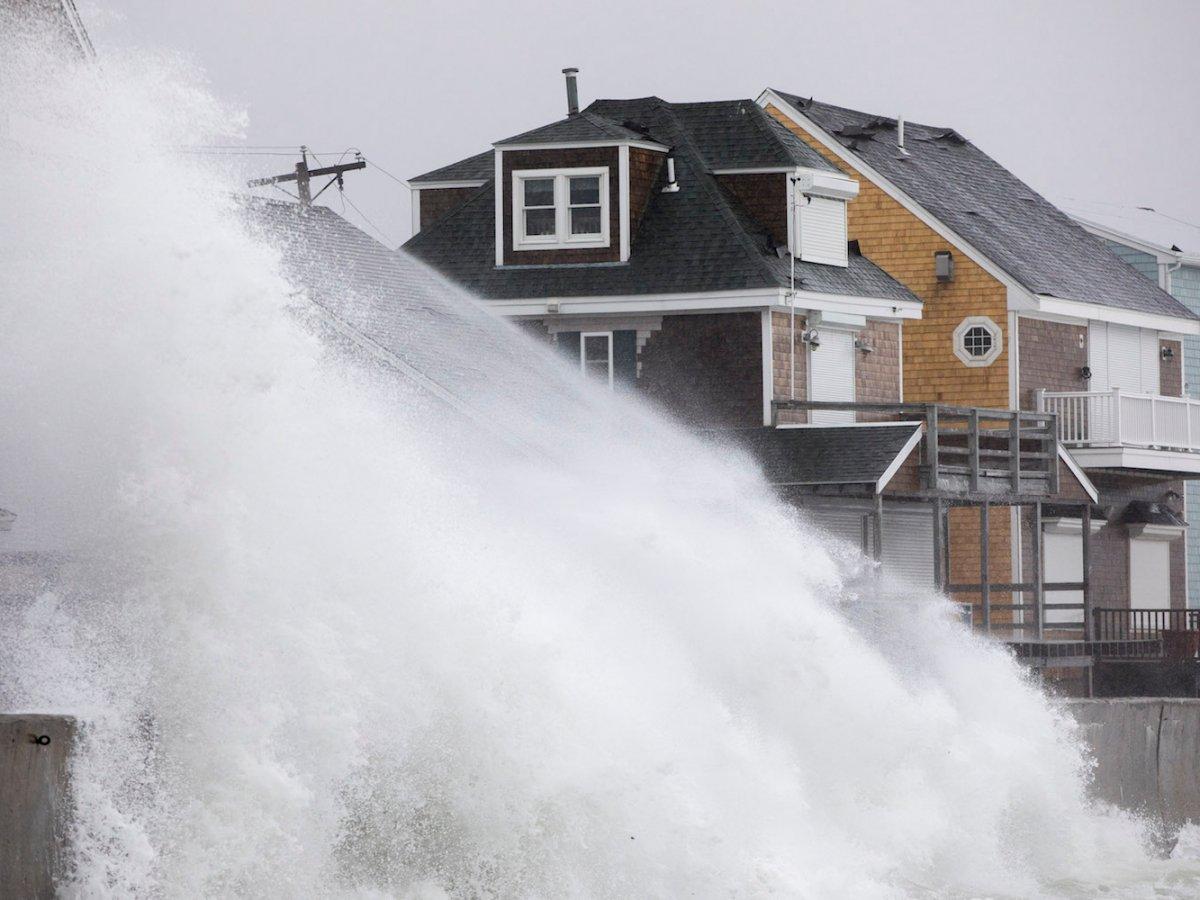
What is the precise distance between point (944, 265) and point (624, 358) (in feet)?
22.8

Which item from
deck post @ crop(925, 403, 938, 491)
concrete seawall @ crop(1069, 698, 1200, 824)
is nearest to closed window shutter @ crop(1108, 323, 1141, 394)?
deck post @ crop(925, 403, 938, 491)

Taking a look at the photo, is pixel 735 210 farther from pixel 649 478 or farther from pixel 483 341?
pixel 649 478

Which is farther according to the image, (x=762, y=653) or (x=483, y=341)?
(x=483, y=341)

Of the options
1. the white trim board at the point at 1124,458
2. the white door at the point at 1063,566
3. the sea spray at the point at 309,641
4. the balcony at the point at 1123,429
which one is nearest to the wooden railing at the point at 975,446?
the white trim board at the point at 1124,458

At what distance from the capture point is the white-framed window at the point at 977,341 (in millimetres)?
37750

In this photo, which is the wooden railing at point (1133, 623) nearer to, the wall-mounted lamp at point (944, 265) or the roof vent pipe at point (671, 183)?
the wall-mounted lamp at point (944, 265)

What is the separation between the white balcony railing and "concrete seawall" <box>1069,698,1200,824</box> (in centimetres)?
1537

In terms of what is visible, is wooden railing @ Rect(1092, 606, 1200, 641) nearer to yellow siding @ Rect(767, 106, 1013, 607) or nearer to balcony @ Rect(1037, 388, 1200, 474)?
yellow siding @ Rect(767, 106, 1013, 607)

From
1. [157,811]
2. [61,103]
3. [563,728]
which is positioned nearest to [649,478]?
[61,103]

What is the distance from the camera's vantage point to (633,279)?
113 feet

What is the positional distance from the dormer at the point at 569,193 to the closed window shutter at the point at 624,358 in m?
1.30

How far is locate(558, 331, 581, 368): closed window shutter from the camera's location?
112 ft

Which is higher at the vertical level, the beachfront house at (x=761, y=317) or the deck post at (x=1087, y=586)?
the beachfront house at (x=761, y=317)

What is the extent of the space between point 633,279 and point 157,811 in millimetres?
23253
